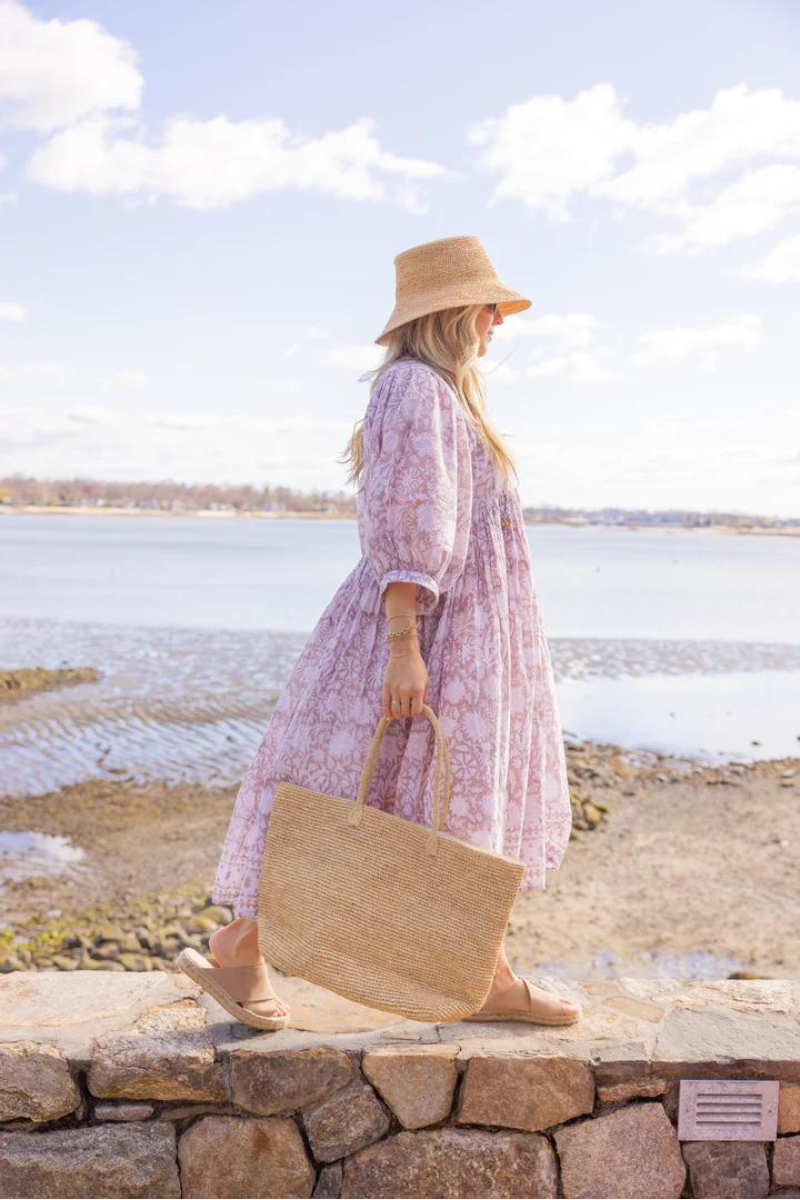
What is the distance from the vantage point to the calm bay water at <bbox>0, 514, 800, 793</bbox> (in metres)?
11.5

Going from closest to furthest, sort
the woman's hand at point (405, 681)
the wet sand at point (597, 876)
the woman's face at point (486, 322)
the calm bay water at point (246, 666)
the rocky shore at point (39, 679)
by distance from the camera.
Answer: the woman's hand at point (405, 681)
the woman's face at point (486, 322)
the wet sand at point (597, 876)
the calm bay water at point (246, 666)
the rocky shore at point (39, 679)

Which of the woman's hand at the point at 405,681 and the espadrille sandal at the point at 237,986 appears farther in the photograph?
the espadrille sandal at the point at 237,986

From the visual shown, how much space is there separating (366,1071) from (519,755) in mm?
817

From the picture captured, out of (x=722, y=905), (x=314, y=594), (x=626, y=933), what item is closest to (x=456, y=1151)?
(x=626, y=933)

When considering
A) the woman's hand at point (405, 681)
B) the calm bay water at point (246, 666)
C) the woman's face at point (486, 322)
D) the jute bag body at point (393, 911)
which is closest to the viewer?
the jute bag body at point (393, 911)

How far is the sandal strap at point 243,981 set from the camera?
2605 millimetres

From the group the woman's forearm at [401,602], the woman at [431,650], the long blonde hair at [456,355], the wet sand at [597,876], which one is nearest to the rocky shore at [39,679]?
the wet sand at [597,876]

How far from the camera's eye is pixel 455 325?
2.62 m

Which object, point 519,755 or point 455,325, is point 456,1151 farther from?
point 455,325

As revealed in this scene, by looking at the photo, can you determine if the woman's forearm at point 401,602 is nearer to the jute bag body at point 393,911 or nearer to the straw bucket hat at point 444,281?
the jute bag body at point 393,911

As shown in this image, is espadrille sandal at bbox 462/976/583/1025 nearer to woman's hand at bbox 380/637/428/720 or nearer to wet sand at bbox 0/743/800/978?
woman's hand at bbox 380/637/428/720

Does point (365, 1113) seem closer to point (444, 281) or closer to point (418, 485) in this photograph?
point (418, 485)

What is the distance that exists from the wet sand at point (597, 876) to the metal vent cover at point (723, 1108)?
3.68 m

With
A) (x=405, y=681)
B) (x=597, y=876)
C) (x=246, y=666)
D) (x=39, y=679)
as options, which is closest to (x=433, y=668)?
(x=405, y=681)
